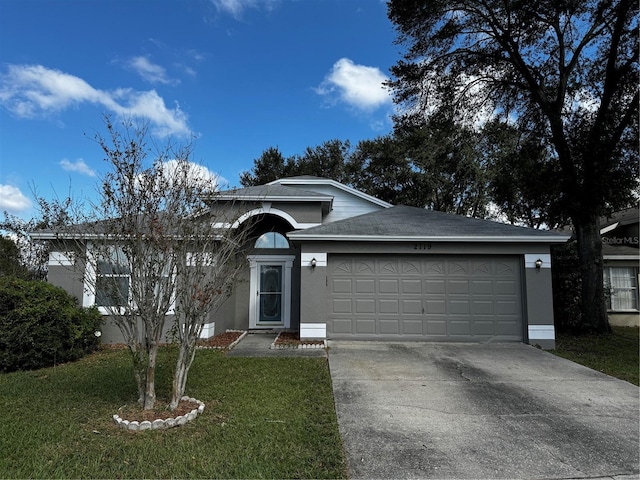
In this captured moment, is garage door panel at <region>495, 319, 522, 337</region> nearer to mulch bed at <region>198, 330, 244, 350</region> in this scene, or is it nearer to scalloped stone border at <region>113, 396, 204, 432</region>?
mulch bed at <region>198, 330, 244, 350</region>

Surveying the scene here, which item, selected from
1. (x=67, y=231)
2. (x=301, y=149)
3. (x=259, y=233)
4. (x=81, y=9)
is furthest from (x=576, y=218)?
(x=301, y=149)

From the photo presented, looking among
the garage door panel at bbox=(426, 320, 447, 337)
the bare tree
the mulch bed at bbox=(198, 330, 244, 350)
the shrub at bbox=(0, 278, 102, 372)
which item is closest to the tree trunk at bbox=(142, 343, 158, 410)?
the bare tree

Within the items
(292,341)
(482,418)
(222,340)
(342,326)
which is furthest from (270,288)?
(482,418)

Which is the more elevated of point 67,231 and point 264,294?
point 67,231

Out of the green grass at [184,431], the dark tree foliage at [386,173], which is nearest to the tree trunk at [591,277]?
the green grass at [184,431]

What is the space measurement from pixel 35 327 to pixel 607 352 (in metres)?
12.8

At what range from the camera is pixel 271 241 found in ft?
41.0

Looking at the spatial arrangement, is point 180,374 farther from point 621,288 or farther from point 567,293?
point 621,288

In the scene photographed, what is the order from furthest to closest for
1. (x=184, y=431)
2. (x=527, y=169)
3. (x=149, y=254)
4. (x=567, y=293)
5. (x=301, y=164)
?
(x=301, y=164), (x=527, y=169), (x=567, y=293), (x=149, y=254), (x=184, y=431)

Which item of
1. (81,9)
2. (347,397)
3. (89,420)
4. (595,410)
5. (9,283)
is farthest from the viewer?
(81,9)

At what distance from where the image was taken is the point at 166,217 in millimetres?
4855

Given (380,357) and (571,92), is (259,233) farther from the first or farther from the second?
(571,92)

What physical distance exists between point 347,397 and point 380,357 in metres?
2.74

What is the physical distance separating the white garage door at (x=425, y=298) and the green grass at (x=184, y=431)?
135 inches
